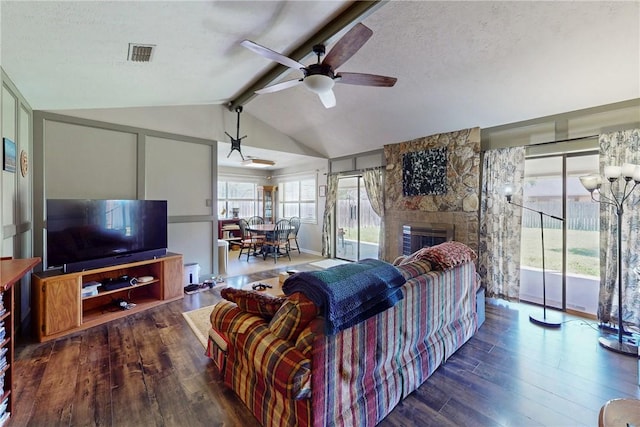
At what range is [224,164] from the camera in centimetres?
747

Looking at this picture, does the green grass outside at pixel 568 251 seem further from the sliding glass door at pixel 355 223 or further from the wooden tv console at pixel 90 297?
the wooden tv console at pixel 90 297

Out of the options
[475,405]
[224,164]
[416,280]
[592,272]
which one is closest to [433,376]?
[475,405]

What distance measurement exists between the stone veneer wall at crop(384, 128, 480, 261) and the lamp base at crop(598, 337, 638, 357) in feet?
5.11

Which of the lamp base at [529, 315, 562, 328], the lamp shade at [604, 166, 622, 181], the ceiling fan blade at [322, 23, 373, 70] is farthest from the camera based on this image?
the lamp base at [529, 315, 562, 328]

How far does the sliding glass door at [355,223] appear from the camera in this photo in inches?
222

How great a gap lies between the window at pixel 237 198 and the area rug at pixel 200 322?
5.24 metres

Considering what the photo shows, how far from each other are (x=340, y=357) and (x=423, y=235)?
11.3 ft

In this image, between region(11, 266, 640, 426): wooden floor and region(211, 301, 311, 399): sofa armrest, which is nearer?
region(211, 301, 311, 399): sofa armrest

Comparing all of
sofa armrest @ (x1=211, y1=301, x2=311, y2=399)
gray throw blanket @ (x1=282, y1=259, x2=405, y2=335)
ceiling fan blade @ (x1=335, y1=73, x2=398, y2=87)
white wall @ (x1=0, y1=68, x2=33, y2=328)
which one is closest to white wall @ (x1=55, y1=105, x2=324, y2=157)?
white wall @ (x1=0, y1=68, x2=33, y2=328)

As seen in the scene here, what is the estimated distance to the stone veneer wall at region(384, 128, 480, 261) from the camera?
3.87 metres

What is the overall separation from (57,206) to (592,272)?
5956 mm

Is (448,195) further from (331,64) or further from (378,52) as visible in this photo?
(331,64)

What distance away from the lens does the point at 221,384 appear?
Answer: 6.41 ft

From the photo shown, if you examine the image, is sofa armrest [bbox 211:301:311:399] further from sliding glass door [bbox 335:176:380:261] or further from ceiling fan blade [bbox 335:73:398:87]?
sliding glass door [bbox 335:176:380:261]
